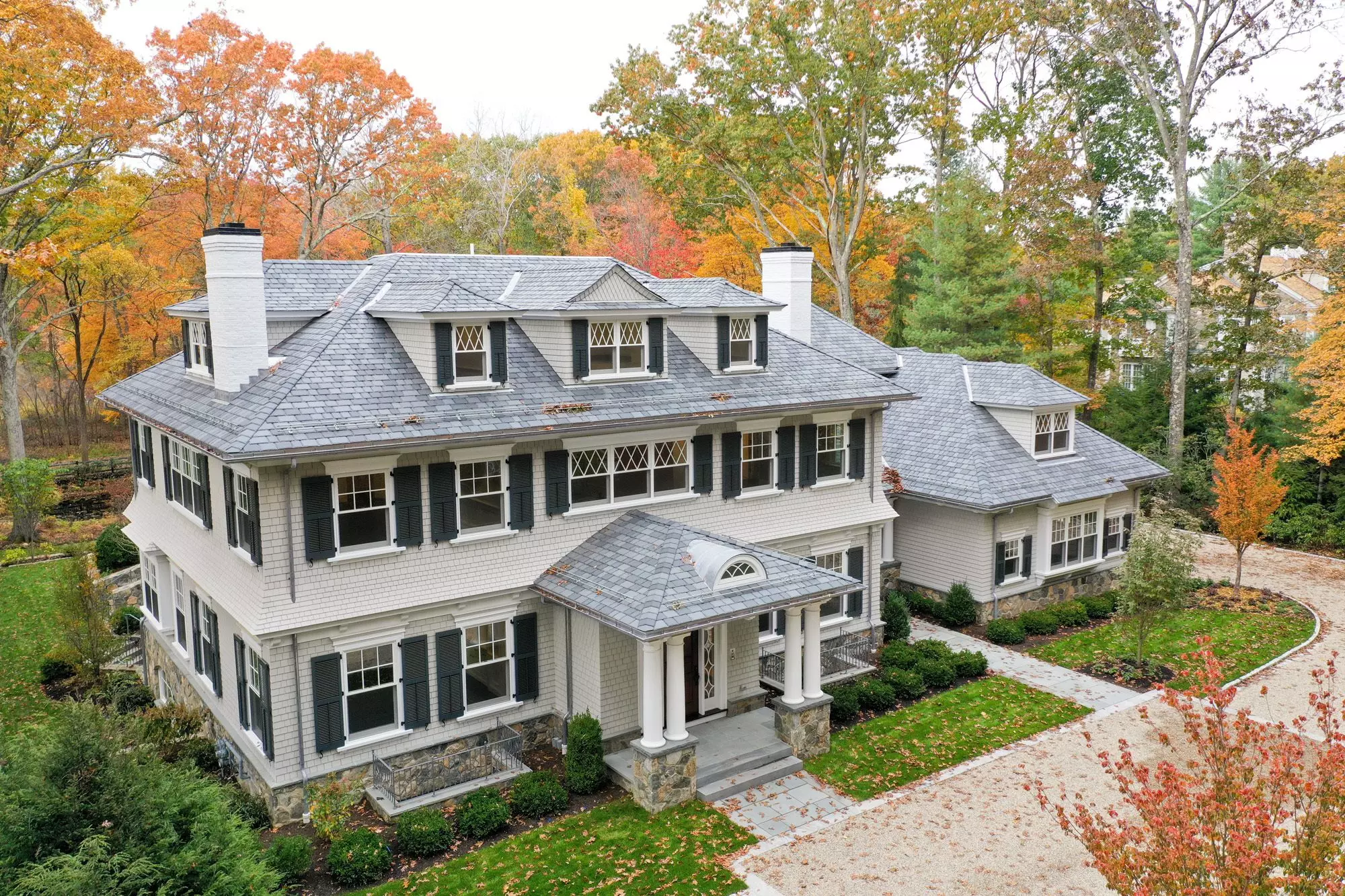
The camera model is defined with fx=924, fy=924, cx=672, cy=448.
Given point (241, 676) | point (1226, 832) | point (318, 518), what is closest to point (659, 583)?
point (318, 518)

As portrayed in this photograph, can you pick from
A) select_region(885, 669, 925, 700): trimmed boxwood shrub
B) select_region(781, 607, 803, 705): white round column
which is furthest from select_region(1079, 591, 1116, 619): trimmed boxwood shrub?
A: select_region(781, 607, 803, 705): white round column

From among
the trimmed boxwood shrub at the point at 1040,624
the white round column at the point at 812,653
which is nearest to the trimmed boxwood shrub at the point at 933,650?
the trimmed boxwood shrub at the point at 1040,624

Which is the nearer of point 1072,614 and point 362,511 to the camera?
point 362,511

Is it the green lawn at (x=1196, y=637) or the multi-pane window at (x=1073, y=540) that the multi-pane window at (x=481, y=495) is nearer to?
the green lawn at (x=1196, y=637)

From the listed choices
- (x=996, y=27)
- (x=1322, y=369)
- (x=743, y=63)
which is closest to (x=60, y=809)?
(x=743, y=63)

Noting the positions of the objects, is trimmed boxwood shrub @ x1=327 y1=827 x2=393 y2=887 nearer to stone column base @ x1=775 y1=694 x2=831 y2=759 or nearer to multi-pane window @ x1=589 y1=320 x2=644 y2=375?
stone column base @ x1=775 y1=694 x2=831 y2=759

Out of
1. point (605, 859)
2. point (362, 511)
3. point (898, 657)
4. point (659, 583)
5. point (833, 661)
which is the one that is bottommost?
point (605, 859)

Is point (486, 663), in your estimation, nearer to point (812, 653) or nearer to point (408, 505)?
point (408, 505)
